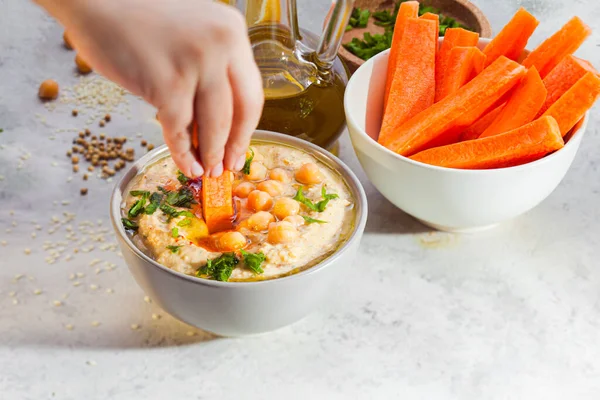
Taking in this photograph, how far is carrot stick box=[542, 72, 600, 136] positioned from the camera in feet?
4.04

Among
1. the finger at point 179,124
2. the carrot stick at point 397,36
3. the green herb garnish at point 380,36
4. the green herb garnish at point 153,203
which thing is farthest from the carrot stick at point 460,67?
the finger at point 179,124

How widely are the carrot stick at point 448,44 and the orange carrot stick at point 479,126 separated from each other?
84mm

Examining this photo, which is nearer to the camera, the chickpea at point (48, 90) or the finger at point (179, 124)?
the finger at point (179, 124)

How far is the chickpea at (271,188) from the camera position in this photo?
1.14m

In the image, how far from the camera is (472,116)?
1.31m

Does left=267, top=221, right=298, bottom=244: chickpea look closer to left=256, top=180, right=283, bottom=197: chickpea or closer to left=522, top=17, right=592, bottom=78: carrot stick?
left=256, top=180, right=283, bottom=197: chickpea

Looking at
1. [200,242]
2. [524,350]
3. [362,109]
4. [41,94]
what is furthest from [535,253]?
[41,94]

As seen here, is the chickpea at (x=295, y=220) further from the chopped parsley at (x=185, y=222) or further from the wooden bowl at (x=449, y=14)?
the wooden bowl at (x=449, y=14)

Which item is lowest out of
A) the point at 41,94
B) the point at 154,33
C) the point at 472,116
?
the point at 41,94

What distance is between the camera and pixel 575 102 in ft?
4.07

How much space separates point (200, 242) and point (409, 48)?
59 centimetres

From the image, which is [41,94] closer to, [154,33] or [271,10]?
[271,10]

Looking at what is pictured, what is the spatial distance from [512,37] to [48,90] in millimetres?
1037

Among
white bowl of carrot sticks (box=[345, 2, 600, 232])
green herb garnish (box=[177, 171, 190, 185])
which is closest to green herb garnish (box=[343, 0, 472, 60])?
white bowl of carrot sticks (box=[345, 2, 600, 232])
